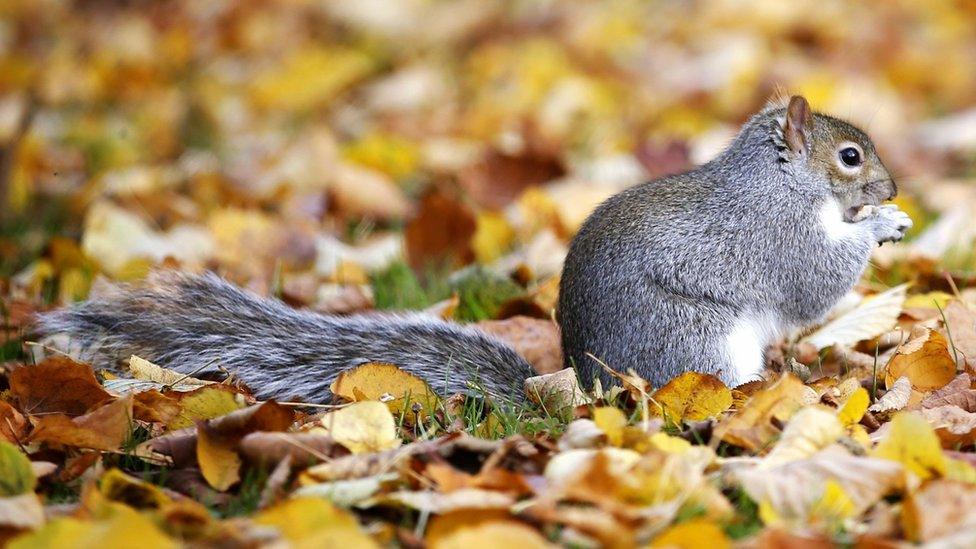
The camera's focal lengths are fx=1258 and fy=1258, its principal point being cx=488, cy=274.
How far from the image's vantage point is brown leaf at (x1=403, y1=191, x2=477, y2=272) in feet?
13.1

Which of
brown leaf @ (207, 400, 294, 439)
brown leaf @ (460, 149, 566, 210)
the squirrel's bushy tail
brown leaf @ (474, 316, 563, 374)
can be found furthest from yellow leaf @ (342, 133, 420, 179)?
brown leaf @ (207, 400, 294, 439)

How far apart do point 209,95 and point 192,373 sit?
4012 millimetres

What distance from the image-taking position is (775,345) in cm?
323

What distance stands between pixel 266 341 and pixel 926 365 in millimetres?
1434

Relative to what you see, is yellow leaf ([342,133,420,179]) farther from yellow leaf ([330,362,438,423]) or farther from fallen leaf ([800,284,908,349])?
yellow leaf ([330,362,438,423])

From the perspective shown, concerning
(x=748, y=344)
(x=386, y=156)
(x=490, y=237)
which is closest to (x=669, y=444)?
(x=748, y=344)

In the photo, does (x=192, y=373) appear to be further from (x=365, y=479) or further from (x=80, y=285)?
(x=80, y=285)

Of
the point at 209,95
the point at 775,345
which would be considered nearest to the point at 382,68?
the point at 209,95

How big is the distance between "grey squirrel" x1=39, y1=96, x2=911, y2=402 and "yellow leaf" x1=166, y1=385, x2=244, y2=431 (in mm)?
250

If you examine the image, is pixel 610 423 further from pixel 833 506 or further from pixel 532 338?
pixel 532 338

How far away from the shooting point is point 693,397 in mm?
2535

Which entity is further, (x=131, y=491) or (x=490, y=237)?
(x=490, y=237)

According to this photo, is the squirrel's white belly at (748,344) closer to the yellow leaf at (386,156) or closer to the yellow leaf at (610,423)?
the yellow leaf at (610,423)

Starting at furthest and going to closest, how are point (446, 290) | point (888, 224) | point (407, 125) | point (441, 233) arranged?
1. point (407, 125)
2. point (441, 233)
3. point (446, 290)
4. point (888, 224)
